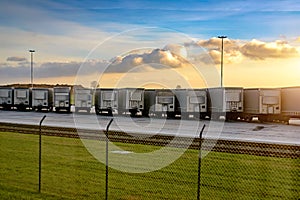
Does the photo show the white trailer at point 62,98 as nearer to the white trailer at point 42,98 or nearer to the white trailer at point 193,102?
the white trailer at point 42,98

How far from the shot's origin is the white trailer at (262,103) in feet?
139

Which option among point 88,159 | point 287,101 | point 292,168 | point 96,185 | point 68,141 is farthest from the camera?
point 287,101

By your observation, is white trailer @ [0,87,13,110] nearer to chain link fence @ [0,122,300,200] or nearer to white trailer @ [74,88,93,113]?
white trailer @ [74,88,93,113]

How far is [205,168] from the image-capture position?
1828 centimetres

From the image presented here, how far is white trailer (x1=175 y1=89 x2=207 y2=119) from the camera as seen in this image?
45719 mm

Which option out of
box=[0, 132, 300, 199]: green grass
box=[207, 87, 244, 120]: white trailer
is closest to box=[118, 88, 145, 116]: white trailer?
box=[207, 87, 244, 120]: white trailer

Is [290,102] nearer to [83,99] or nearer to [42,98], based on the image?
[83,99]

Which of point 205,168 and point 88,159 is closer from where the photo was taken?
point 205,168

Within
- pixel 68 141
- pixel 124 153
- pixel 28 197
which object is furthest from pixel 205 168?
pixel 68 141

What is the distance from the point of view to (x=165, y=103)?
48375mm

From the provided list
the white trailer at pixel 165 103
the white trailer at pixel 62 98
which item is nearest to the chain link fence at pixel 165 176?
the white trailer at pixel 165 103

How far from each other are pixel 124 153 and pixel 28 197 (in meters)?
9.12

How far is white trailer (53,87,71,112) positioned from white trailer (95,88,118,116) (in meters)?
6.00

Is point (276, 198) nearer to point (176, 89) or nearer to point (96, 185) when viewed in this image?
point (96, 185)
